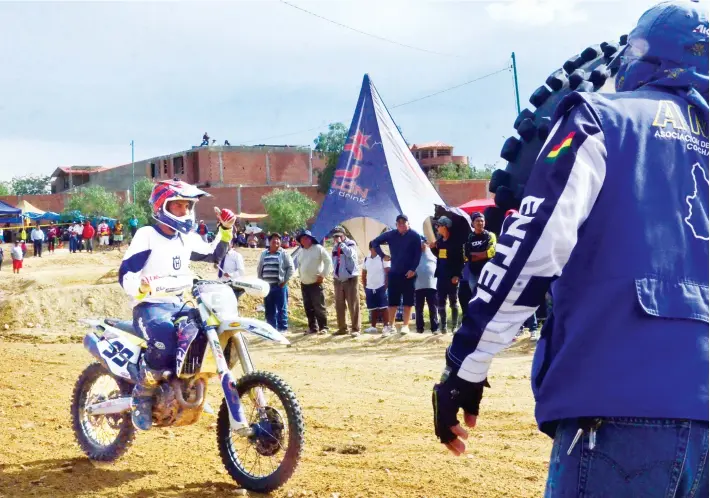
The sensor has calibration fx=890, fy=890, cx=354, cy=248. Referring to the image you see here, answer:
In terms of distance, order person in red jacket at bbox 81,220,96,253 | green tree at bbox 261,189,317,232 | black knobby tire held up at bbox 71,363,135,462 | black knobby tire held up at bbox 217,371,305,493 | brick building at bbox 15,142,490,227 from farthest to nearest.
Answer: brick building at bbox 15,142,490,227, green tree at bbox 261,189,317,232, person in red jacket at bbox 81,220,96,253, black knobby tire held up at bbox 71,363,135,462, black knobby tire held up at bbox 217,371,305,493

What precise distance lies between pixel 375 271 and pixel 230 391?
31.5ft

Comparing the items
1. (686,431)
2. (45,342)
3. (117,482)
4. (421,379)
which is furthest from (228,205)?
(686,431)

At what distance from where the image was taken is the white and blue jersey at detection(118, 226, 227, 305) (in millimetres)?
6047

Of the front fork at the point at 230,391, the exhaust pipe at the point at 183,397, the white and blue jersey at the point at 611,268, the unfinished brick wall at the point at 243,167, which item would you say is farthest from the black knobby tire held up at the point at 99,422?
the unfinished brick wall at the point at 243,167

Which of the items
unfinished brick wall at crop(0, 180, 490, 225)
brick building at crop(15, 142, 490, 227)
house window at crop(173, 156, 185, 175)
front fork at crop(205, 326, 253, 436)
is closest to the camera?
front fork at crop(205, 326, 253, 436)

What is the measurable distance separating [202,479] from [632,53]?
13.8 ft

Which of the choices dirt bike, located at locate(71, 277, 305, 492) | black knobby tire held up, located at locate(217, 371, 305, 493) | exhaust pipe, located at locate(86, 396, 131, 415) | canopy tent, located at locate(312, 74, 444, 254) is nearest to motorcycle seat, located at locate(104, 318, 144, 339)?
dirt bike, located at locate(71, 277, 305, 492)

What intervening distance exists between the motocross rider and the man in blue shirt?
7.16 meters

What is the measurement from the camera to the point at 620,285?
87.4 inches

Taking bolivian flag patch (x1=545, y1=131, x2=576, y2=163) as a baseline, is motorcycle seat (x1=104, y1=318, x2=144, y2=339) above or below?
below

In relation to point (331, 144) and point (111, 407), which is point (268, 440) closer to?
point (111, 407)

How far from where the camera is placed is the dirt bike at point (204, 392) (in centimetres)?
545

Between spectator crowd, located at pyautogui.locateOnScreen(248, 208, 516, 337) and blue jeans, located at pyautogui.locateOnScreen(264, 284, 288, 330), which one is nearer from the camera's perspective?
spectator crowd, located at pyautogui.locateOnScreen(248, 208, 516, 337)

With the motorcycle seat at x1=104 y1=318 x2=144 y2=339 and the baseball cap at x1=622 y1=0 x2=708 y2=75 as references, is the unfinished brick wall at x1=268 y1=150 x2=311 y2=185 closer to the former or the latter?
the motorcycle seat at x1=104 y1=318 x2=144 y2=339
